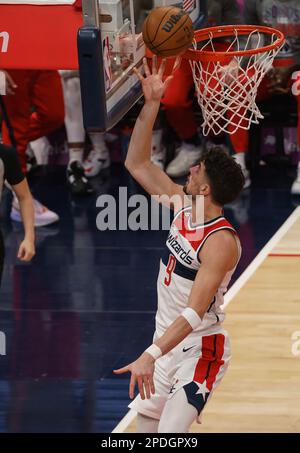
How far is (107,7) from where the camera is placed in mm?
5543

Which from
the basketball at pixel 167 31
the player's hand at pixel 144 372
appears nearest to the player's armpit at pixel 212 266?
the player's hand at pixel 144 372

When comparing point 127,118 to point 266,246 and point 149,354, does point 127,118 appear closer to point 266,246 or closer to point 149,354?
point 266,246

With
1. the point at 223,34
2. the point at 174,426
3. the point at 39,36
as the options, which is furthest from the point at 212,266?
the point at 223,34

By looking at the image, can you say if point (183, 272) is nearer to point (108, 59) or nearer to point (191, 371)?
point (191, 371)

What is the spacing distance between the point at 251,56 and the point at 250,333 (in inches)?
78.4

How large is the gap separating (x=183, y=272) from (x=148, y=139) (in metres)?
0.66

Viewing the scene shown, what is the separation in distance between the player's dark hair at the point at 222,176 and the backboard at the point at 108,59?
521mm

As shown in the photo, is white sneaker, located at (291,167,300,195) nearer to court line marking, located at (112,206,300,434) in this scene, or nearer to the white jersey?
court line marking, located at (112,206,300,434)

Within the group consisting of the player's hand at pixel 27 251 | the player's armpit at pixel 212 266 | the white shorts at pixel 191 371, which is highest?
the player's armpit at pixel 212 266

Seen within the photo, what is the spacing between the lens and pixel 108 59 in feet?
17.9

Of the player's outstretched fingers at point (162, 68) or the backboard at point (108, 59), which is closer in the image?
the backboard at point (108, 59)

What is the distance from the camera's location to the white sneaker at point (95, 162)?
37.0 feet

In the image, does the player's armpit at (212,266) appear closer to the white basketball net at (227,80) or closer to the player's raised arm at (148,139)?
the player's raised arm at (148,139)

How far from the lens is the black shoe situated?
1069 cm
